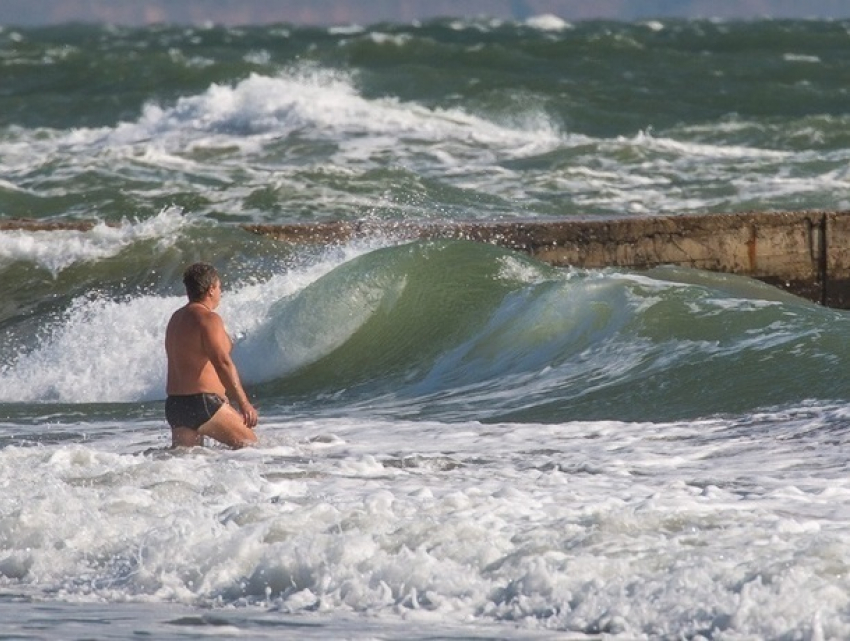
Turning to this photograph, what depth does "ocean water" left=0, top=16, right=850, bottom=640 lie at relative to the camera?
253 inches

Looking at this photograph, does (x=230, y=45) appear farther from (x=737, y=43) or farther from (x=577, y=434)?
(x=577, y=434)

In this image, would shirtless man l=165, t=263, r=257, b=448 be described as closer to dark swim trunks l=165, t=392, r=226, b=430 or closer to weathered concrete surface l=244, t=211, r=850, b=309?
dark swim trunks l=165, t=392, r=226, b=430

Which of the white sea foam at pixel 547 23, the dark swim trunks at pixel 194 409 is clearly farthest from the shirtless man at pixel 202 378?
the white sea foam at pixel 547 23

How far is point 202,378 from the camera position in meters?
8.95

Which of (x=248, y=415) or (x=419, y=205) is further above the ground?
(x=419, y=205)

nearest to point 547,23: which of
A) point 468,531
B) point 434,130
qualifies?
point 434,130

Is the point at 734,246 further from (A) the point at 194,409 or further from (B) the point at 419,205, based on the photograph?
(B) the point at 419,205

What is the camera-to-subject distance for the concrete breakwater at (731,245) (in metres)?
13.1

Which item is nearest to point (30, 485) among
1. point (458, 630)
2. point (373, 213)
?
point (458, 630)

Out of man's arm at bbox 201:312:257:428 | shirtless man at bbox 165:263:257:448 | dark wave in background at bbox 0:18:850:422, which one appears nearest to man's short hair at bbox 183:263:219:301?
shirtless man at bbox 165:263:257:448

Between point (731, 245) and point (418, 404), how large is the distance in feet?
10.4

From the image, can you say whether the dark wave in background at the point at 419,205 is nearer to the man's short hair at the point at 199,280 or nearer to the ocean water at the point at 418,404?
the ocean water at the point at 418,404

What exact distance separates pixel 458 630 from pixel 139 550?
143cm

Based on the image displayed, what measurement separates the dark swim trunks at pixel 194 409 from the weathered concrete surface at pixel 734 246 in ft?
15.7
